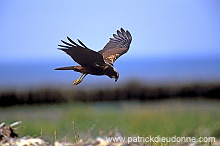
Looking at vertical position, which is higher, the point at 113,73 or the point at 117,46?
the point at 117,46

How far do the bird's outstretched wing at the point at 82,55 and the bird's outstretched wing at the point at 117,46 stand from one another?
0.54m

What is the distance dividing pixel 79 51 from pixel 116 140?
109cm

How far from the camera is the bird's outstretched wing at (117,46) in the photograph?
5421mm

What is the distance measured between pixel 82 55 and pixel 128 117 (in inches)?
302

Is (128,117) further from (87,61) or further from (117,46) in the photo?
(87,61)

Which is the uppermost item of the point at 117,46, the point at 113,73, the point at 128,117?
the point at 117,46

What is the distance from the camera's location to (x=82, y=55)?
4.67 meters

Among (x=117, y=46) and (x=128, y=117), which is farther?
(x=128, y=117)

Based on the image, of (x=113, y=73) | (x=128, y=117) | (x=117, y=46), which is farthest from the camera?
(x=128, y=117)

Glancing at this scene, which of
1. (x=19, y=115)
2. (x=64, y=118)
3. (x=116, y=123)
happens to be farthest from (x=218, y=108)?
(x=19, y=115)

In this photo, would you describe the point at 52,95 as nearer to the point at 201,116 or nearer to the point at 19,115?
the point at 19,115

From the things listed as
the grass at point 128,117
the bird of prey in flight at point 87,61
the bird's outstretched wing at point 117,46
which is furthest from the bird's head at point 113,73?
the grass at point 128,117

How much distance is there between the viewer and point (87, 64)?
183 inches

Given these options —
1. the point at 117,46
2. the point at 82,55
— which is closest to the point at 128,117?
the point at 117,46
